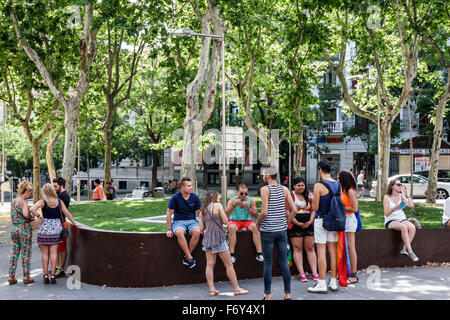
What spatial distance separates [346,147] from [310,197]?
36.3 metres

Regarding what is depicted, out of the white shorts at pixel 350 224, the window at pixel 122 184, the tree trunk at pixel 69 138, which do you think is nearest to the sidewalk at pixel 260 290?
the white shorts at pixel 350 224

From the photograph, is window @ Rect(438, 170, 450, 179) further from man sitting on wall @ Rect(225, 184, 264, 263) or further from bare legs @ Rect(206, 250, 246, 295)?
bare legs @ Rect(206, 250, 246, 295)

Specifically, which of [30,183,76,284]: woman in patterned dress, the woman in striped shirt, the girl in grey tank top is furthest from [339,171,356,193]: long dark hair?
[30,183,76,284]: woman in patterned dress

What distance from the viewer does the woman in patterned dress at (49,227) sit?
8305 millimetres

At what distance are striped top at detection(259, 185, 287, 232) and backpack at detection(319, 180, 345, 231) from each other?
841 mm

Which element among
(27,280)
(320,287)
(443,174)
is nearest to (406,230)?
(320,287)

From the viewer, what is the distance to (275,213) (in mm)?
6629

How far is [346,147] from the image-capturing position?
4294 centimetres

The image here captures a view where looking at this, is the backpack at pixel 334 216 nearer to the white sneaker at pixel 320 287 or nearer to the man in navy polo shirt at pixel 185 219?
the white sneaker at pixel 320 287

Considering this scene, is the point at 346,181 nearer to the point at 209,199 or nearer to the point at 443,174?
the point at 209,199

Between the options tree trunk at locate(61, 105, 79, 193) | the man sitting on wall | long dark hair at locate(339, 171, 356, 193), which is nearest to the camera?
long dark hair at locate(339, 171, 356, 193)

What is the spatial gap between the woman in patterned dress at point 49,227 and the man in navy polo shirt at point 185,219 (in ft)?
6.98

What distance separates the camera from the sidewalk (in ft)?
23.6
